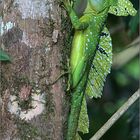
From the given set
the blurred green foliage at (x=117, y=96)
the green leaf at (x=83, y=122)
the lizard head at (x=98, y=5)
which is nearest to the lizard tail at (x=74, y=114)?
the green leaf at (x=83, y=122)

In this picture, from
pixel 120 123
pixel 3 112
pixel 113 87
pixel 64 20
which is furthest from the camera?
pixel 113 87

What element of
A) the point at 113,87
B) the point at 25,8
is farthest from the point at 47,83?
the point at 113,87

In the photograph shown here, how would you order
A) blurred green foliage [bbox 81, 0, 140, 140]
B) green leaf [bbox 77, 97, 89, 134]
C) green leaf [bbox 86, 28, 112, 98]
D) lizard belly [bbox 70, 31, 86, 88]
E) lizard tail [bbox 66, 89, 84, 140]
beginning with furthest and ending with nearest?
blurred green foliage [bbox 81, 0, 140, 140] < green leaf [bbox 86, 28, 112, 98] < green leaf [bbox 77, 97, 89, 134] < lizard belly [bbox 70, 31, 86, 88] < lizard tail [bbox 66, 89, 84, 140]

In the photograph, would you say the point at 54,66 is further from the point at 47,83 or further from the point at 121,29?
the point at 121,29

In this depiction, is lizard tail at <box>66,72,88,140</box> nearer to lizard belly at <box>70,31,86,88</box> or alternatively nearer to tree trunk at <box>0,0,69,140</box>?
lizard belly at <box>70,31,86,88</box>

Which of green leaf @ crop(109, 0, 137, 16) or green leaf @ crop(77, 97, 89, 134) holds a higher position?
green leaf @ crop(109, 0, 137, 16)

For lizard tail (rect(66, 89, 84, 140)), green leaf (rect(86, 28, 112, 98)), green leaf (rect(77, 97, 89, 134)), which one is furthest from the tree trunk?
green leaf (rect(86, 28, 112, 98))
